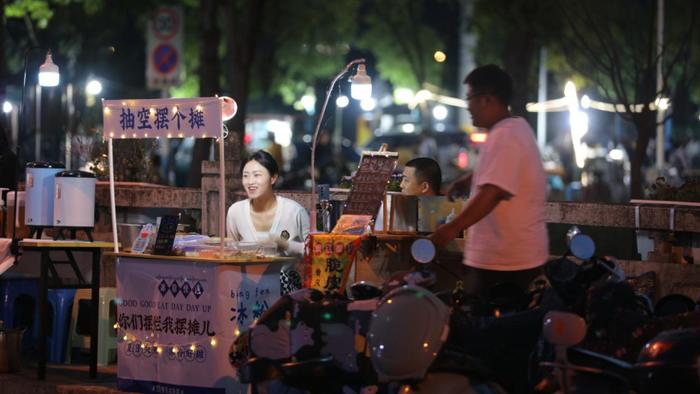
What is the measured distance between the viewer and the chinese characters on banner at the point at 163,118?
905 centimetres

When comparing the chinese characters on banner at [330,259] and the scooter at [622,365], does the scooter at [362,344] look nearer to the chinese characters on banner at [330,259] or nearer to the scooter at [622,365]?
the scooter at [622,365]

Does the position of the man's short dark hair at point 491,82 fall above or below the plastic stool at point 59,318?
above

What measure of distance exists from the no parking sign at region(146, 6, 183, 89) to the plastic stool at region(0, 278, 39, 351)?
36.4 ft

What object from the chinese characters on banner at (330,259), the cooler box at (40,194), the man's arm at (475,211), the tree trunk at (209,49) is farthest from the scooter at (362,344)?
the tree trunk at (209,49)

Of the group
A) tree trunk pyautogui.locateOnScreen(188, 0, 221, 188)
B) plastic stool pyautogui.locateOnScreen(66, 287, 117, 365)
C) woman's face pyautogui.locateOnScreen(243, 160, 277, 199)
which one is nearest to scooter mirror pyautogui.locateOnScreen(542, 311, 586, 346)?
woman's face pyautogui.locateOnScreen(243, 160, 277, 199)

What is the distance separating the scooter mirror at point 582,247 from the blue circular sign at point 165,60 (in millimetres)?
16642

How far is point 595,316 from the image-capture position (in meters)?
6.49

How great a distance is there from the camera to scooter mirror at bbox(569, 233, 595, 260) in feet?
21.1

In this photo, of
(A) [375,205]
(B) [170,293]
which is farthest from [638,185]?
(B) [170,293]

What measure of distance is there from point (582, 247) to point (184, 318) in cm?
354

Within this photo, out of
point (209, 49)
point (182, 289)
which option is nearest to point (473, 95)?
point (182, 289)

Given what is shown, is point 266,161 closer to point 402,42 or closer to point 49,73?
point 49,73

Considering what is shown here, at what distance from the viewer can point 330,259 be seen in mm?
9016

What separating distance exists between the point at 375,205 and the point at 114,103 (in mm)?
2148
